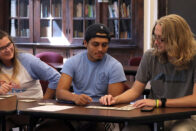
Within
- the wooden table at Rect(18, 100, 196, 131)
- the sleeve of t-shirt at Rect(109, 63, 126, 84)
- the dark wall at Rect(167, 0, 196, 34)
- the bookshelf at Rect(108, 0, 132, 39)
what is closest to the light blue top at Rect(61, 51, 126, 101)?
the sleeve of t-shirt at Rect(109, 63, 126, 84)

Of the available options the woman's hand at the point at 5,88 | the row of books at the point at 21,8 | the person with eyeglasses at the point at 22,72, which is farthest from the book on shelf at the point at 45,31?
the woman's hand at the point at 5,88

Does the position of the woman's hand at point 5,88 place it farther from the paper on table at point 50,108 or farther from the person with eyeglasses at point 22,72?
the paper on table at point 50,108

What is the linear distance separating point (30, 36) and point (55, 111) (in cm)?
574

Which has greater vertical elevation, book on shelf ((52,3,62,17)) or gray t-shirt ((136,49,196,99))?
book on shelf ((52,3,62,17))

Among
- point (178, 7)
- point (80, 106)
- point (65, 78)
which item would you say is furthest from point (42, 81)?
point (178, 7)

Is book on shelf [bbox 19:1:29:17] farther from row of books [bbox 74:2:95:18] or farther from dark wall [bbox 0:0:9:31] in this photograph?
row of books [bbox 74:2:95:18]

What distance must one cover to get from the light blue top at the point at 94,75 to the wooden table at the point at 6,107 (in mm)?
505

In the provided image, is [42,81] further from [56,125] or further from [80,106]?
[80,106]

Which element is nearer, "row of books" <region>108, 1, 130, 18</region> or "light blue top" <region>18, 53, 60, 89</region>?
"light blue top" <region>18, 53, 60, 89</region>

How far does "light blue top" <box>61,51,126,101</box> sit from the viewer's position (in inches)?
121

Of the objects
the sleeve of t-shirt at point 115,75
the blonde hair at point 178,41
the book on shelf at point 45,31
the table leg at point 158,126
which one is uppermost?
the book on shelf at point 45,31

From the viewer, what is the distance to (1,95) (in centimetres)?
314

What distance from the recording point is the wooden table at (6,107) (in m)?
2.38

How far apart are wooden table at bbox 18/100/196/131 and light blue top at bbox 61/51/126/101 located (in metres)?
0.66
